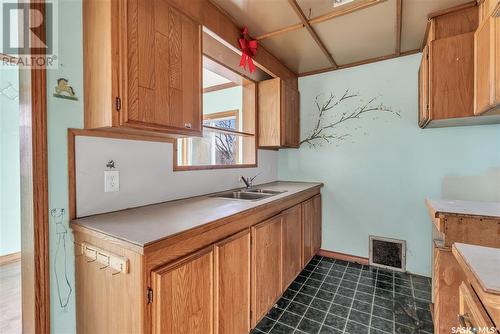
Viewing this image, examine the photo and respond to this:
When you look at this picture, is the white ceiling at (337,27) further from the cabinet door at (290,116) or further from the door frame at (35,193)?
the door frame at (35,193)

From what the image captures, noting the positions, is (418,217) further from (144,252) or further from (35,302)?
(35,302)

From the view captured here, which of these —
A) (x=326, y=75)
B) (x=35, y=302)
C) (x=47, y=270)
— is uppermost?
(x=326, y=75)

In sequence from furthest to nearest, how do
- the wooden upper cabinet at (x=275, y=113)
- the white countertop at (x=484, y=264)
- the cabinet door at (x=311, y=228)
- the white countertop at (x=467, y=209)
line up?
the wooden upper cabinet at (x=275, y=113) < the cabinet door at (x=311, y=228) < the white countertop at (x=467, y=209) < the white countertop at (x=484, y=264)

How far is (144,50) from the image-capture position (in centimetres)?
122

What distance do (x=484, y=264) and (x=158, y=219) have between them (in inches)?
51.0

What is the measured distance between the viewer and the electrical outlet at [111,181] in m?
1.35

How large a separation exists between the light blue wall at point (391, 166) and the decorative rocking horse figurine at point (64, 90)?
100 inches

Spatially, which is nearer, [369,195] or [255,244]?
[255,244]

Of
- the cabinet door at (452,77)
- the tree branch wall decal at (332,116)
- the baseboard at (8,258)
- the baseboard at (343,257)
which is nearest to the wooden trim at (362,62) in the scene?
the tree branch wall decal at (332,116)

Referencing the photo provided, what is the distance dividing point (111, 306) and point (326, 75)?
3.08 meters

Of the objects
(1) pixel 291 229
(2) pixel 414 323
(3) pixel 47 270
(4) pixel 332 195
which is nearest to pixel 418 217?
(4) pixel 332 195

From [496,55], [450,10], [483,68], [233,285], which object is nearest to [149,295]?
[233,285]

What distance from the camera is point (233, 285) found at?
1388mm

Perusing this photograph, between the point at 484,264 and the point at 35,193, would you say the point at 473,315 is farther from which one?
the point at 35,193
